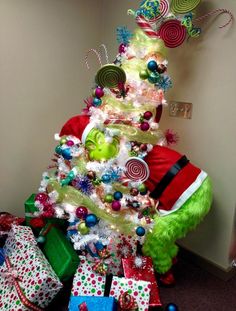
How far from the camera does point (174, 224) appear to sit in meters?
1.56

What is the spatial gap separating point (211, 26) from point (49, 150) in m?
1.41

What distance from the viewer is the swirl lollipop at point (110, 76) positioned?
1.53 m

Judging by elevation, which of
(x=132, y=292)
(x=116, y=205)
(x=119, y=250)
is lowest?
(x=132, y=292)

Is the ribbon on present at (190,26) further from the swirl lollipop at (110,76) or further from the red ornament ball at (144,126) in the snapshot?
the red ornament ball at (144,126)

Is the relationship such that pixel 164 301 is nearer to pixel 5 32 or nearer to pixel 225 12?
pixel 225 12

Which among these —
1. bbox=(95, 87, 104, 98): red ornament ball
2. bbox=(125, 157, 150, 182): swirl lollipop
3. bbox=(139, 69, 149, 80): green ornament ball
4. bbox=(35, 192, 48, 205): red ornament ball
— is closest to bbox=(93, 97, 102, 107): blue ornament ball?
bbox=(95, 87, 104, 98): red ornament ball

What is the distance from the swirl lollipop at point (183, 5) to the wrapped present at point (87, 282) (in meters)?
1.48

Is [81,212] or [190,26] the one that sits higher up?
[190,26]

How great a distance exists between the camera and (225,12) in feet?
5.40

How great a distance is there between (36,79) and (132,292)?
152 centimetres

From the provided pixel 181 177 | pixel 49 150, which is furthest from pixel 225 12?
pixel 49 150

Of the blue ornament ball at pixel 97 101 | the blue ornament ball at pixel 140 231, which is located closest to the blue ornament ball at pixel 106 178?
the blue ornament ball at pixel 140 231

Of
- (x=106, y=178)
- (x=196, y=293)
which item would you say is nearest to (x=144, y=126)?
(x=106, y=178)

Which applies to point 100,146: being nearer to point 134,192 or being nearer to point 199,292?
point 134,192
